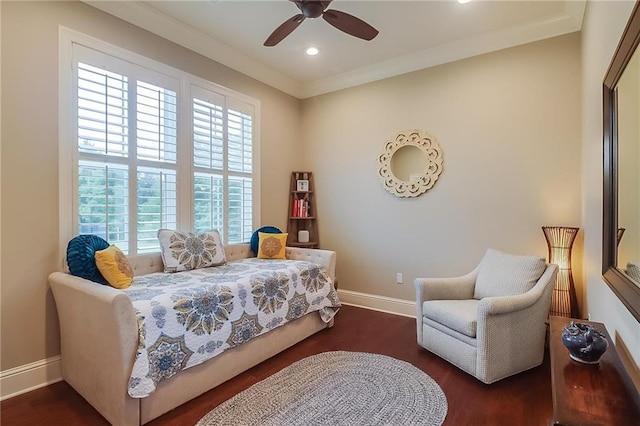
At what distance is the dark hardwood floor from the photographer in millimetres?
1931

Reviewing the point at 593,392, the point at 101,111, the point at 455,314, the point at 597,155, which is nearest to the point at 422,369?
the point at 455,314

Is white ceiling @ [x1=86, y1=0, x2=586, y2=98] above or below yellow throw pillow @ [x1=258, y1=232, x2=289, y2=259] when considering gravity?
above

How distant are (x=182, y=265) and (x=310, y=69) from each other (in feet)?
9.30

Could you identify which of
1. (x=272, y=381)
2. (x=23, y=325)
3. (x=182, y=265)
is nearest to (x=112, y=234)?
(x=182, y=265)

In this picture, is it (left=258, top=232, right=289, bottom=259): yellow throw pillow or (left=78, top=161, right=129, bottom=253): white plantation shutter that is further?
(left=258, top=232, right=289, bottom=259): yellow throw pillow

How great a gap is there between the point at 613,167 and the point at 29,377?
3.78m

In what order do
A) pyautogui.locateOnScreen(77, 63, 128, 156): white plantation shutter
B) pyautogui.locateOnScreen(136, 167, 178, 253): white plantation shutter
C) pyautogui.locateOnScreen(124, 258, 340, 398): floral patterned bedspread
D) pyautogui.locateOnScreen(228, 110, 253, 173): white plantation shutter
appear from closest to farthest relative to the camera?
pyautogui.locateOnScreen(124, 258, 340, 398): floral patterned bedspread → pyautogui.locateOnScreen(77, 63, 128, 156): white plantation shutter → pyautogui.locateOnScreen(136, 167, 178, 253): white plantation shutter → pyautogui.locateOnScreen(228, 110, 253, 173): white plantation shutter

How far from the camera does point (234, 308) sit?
2408 millimetres

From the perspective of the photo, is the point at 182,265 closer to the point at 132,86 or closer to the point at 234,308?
the point at 234,308

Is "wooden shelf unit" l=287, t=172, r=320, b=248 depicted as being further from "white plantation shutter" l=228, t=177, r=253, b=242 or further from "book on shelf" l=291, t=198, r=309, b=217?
"white plantation shutter" l=228, t=177, r=253, b=242

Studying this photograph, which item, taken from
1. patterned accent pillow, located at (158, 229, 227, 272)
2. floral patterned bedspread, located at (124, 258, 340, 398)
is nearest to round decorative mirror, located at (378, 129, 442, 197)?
floral patterned bedspread, located at (124, 258, 340, 398)

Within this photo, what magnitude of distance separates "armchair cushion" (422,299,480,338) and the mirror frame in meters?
0.90

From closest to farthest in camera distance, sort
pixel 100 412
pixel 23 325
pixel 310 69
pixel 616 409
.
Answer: pixel 616 409, pixel 100 412, pixel 23 325, pixel 310 69

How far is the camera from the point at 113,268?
228 cm
